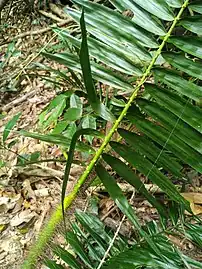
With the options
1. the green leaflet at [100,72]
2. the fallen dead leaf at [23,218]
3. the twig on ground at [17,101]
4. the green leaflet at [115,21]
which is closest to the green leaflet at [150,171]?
the green leaflet at [100,72]

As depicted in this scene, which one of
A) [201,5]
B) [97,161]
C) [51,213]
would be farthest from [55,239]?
[201,5]

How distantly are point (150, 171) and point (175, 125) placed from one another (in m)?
0.09

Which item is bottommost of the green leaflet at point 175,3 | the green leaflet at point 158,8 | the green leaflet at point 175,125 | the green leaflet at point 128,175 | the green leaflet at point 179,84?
the green leaflet at point 128,175

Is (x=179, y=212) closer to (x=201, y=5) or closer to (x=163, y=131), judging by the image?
(x=163, y=131)

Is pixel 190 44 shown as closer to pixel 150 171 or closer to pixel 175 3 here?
pixel 175 3

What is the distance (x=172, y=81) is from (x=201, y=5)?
0.17 meters

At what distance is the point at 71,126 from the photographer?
57.1 inches

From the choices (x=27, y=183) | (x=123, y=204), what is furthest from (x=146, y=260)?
(x=27, y=183)

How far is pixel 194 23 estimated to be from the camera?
89cm

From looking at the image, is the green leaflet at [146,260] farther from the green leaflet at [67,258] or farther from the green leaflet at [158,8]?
the green leaflet at [158,8]

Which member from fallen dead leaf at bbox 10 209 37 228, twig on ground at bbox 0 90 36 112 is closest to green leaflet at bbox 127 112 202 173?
→ fallen dead leaf at bbox 10 209 37 228

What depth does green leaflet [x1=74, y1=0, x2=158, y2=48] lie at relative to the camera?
0.92m

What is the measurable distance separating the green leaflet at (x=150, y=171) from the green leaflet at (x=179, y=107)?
10 cm

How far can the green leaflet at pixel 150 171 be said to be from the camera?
2.61 feet
